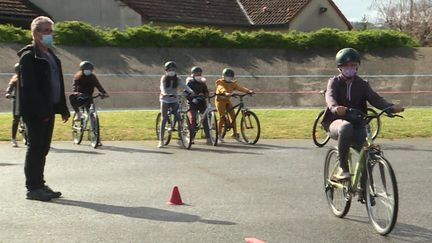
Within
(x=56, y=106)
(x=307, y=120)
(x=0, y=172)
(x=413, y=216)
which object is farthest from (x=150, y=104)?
(x=413, y=216)

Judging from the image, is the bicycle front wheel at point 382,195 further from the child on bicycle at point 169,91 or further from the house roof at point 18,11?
the house roof at point 18,11

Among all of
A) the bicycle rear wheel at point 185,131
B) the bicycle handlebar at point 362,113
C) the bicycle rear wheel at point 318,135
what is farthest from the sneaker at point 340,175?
the bicycle rear wheel at point 318,135

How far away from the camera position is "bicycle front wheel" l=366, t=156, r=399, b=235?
561 centimetres

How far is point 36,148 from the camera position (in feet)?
24.8

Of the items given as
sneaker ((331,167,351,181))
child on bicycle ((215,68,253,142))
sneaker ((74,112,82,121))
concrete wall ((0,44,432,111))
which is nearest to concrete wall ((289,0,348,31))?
concrete wall ((0,44,432,111))

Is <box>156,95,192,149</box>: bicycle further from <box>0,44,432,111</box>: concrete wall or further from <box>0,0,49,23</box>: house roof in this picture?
<box>0,0,49,23</box>: house roof

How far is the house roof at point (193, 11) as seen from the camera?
35.3 meters

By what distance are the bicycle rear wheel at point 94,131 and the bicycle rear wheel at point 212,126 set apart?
7.82ft

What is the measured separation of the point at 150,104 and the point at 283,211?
20512 millimetres

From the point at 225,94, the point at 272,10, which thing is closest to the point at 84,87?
the point at 225,94

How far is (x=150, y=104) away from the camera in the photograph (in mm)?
27156

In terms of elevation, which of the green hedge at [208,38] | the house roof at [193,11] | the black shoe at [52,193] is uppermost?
the house roof at [193,11]

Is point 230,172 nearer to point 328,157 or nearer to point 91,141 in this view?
point 328,157

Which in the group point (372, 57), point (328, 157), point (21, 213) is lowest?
point (21, 213)
